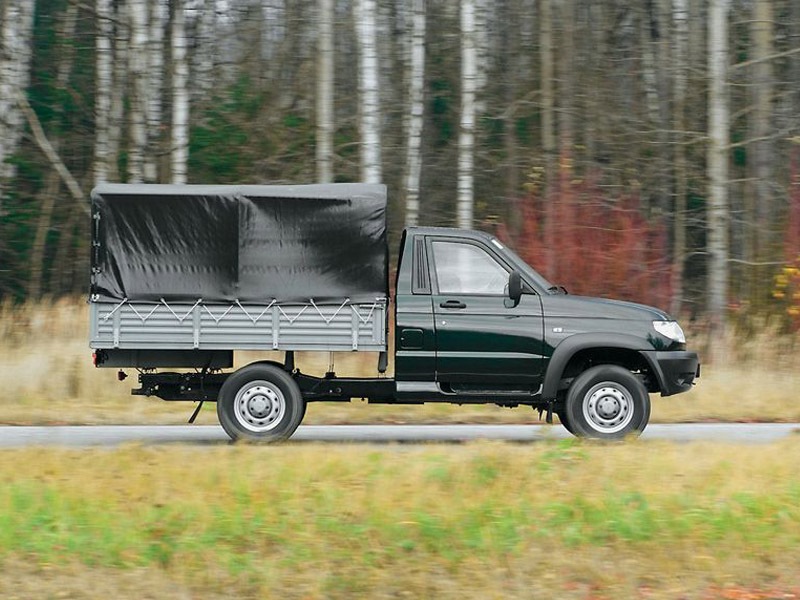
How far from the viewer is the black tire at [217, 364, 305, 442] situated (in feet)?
39.9

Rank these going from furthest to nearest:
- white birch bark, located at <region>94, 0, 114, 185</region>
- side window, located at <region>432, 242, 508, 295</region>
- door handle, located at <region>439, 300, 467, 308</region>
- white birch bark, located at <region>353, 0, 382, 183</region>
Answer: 1. white birch bark, located at <region>94, 0, 114, 185</region>
2. white birch bark, located at <region>353, 0, 382, 183</region>
3. side window, located at <region>432, 242, 508, 295</region>
4. door handle, located at <region>439, 300, 467, 308</region>

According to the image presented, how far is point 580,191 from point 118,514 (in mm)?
13833

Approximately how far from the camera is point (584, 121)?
29.9 metres

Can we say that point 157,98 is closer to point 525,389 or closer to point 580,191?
point 580,191

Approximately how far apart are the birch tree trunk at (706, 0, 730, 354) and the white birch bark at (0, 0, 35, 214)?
42.7ft

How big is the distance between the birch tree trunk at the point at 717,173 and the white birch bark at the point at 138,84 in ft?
31.4

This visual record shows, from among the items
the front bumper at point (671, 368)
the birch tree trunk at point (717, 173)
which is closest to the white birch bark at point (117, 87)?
the birch tree trunk at point (717, 173)

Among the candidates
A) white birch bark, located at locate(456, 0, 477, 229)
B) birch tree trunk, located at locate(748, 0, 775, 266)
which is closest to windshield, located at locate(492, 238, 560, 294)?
white birch bark, located at locate(456, 0, 477, 229)

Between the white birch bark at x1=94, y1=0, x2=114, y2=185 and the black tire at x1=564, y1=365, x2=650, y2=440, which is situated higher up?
the white birch bark at x1=94, y1=0, x2=114, y2=185

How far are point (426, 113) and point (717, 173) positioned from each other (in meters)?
13.2

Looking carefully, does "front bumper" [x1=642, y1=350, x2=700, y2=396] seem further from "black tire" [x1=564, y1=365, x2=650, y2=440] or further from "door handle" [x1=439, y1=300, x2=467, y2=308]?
"door handle" [x1=439, y1=300, x2=467, y2=308]

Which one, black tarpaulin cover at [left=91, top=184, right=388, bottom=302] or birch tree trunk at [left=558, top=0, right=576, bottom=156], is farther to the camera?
birch tree trunk at [left=558, top=0, right=576, bottom=156]

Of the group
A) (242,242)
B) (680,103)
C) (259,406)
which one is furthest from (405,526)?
(680,103)

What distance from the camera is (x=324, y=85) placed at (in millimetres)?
21156
